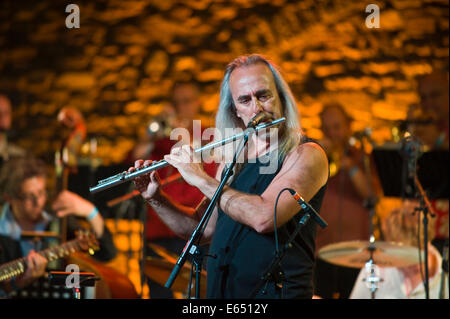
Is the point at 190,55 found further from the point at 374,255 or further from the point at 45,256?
the point at 374,255

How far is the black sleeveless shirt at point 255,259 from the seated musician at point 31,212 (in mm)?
2032

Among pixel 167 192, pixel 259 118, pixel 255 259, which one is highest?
pixel 259 118

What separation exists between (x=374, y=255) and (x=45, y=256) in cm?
192

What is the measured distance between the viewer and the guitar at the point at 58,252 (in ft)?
11.2

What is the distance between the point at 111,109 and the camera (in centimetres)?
565

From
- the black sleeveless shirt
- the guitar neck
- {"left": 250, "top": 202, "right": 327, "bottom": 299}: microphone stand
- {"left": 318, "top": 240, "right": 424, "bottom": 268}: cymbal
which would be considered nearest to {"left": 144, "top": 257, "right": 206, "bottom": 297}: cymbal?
the guitar neck

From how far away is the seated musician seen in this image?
151 inches

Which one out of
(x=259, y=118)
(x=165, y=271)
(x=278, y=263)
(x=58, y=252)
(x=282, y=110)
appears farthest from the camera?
(x=58, y=252)

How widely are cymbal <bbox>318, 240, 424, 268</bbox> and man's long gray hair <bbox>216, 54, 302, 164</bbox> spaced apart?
109cm

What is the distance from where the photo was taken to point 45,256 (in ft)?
11.5

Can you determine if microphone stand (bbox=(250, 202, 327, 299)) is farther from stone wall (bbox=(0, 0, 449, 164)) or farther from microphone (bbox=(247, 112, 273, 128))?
stone wall (bbox=(0, 0, 449, 164))

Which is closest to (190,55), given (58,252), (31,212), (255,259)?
(31,212)
